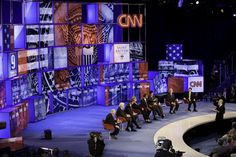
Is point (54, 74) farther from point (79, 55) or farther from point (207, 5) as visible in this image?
point (207, 5)

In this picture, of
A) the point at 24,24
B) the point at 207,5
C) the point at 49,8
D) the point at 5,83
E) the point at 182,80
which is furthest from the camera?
the point at 207,5

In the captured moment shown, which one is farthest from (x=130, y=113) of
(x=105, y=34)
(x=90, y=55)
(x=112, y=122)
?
(x=105, y=34)

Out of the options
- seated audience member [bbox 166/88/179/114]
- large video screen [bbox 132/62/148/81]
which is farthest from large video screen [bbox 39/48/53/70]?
large video screen [bbox 132/62/148/81]

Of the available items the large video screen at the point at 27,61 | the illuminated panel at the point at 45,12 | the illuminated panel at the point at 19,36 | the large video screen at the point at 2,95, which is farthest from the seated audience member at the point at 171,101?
the large video screen at the point at 2,95

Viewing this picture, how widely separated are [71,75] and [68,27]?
2030mm

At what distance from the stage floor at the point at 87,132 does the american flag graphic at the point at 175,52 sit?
368 centimetres

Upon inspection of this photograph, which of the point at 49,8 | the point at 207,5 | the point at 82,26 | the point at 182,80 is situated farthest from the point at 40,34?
the point at 207,5

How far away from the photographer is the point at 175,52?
85.0 ft

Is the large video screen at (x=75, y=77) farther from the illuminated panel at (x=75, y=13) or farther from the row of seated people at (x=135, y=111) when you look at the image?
A: the row of seated people at (x=135, y=111)

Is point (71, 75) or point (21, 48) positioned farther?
point (71, 75)

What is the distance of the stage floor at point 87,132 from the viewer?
1516 cm

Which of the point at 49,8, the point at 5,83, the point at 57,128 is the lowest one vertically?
the point at 57,128

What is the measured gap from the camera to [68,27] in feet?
69.9

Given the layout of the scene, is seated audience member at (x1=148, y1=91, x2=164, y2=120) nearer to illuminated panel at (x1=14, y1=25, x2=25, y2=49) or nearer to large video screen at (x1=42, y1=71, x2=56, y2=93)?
large video screen at (x1=42, y1=71, x2=56, y2=93)
